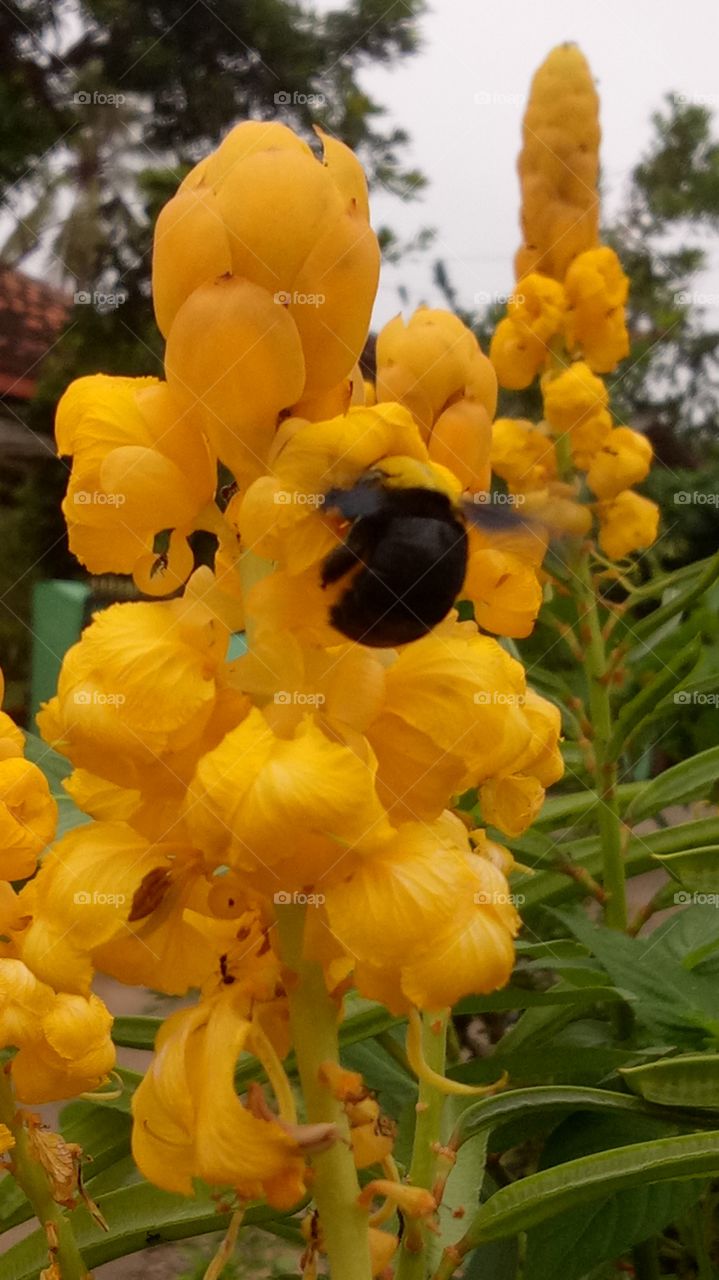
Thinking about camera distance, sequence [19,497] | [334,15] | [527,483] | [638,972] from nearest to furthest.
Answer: [638,972]
[527,483]
[334,15]
[19,497]

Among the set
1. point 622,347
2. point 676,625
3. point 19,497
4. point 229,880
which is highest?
point 229,880

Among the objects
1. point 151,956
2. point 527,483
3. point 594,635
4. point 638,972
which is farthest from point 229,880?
point 527,483

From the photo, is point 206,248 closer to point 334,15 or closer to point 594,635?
point 594,635

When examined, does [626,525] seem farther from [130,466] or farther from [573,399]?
[130,466]

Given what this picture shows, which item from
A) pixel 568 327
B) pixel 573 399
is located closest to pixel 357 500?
pixel 573 399

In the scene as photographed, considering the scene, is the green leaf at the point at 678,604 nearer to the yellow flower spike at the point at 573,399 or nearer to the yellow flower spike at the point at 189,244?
the yellow flower spike at the point at 573,399

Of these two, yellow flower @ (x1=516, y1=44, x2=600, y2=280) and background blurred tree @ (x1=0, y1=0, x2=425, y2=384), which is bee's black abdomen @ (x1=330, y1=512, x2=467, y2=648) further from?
background blurred tree @ (x1=0, y1=0, x2=425, y2=384)

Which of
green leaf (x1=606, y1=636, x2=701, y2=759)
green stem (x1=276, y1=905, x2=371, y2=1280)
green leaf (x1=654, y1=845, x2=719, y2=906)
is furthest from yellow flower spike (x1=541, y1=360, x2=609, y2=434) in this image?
green stem (x1=276, y1=905, x2=371, y2=1280)
